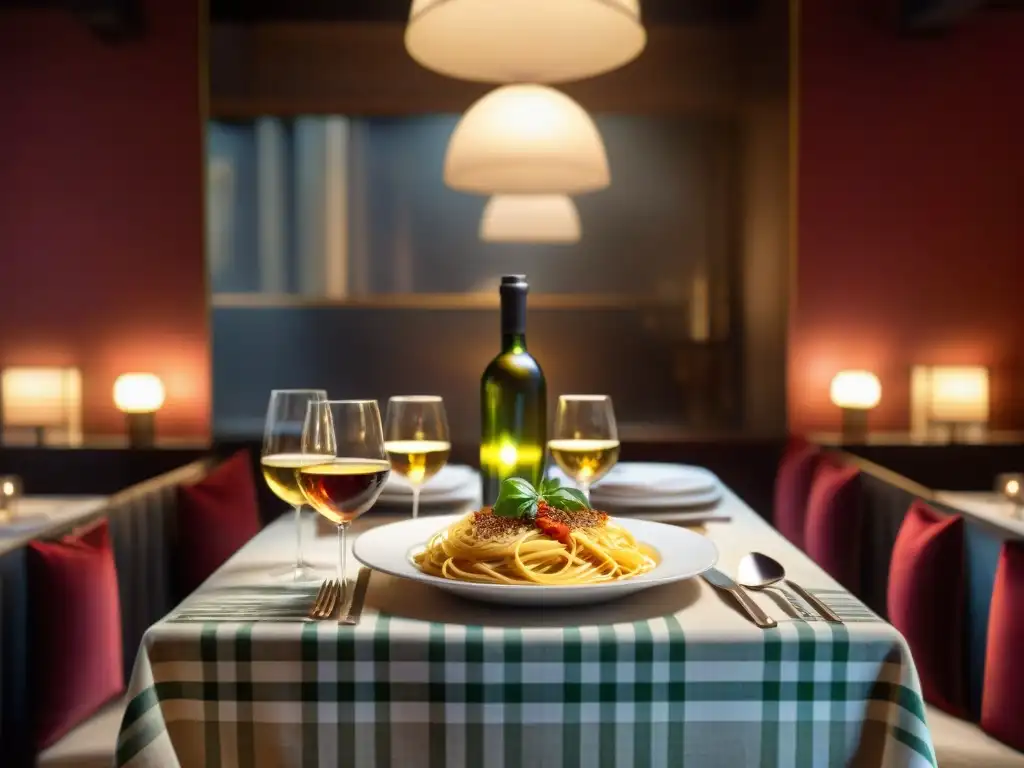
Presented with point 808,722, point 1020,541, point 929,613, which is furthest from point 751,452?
point 808,722

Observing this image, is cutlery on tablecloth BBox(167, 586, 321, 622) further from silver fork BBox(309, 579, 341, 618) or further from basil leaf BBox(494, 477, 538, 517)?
basil leaf BBox(494, 477, 538, 517)

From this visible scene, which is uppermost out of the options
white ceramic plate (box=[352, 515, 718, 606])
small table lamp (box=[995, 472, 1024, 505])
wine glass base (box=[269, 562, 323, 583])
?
white ceramic plate (box=[352, 515, 718, 606])

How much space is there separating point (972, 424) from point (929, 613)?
7.59ft

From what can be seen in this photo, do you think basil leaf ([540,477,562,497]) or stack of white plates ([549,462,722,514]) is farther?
stack of white plates ([549,462,722,514])

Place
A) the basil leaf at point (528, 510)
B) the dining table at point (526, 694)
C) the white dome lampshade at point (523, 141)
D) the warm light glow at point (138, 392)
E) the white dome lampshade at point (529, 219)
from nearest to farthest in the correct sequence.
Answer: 1. the dining table at point (526, 694)
2. the basil leaf at point (528, 510)
3. the white dome lampshade at point (523, 141)
4. the white dome lampshade at point (529, 219)
5. the warm light glow at point (138, 392)

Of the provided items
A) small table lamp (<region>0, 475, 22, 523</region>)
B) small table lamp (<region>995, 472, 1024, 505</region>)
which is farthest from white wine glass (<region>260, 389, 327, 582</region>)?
small table lamp (<region>995, 472, 1024, 505</region>)

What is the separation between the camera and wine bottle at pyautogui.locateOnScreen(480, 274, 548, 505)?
5.00 feet

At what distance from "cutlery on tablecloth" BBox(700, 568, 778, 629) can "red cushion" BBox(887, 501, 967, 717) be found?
0.80 meters

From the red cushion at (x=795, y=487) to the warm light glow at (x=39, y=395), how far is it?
2.81 metres

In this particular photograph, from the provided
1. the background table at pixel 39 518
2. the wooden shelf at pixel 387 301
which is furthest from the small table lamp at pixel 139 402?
the background table at pixel 39 518

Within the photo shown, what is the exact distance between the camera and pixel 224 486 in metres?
2.46

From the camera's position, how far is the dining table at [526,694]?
0.99 m

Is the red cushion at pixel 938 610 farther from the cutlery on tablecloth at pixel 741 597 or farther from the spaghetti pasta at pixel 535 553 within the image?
the spaghetti pasta at pixel 535 553

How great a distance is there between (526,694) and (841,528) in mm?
1507
